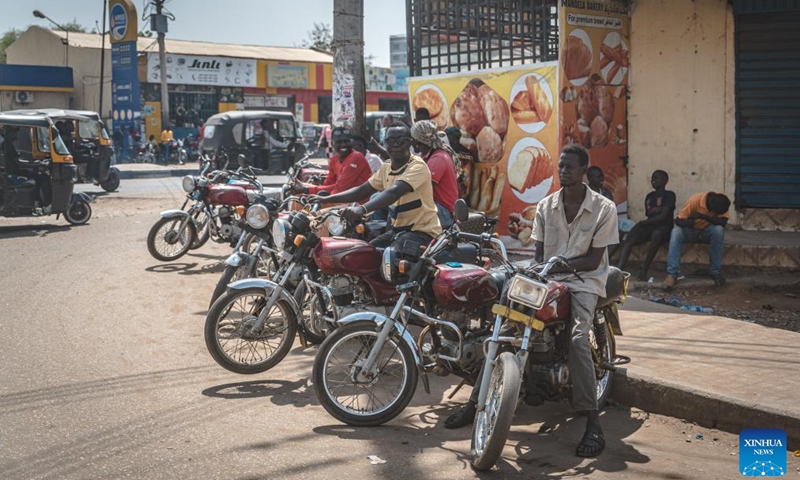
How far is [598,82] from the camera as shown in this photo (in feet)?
37.2

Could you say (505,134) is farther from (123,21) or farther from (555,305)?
(123,21)

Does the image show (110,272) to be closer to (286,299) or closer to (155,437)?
(286,299)

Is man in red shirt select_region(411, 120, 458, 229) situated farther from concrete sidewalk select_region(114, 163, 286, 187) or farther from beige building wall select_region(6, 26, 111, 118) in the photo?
beige building wall select_region(6, 26, 111, 118)

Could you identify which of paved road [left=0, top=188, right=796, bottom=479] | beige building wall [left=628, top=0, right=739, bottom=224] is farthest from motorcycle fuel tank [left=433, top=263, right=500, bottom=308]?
beige building wall [left=628, top=0, right=739, bottom=224]

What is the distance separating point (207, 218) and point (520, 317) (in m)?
7.77

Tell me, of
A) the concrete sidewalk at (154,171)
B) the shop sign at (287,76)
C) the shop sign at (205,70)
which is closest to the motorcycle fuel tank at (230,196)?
the concrete sidewalk at (154,171)

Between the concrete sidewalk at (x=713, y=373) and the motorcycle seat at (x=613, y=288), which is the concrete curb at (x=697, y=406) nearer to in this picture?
the concrete sidewalk at (x=713, y=373)

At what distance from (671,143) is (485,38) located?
2725 mm

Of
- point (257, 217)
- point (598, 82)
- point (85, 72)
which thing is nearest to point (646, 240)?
point (598, 82)

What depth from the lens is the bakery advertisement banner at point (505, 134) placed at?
11.1 meters

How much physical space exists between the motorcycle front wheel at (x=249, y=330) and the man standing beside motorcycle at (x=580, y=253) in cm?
157

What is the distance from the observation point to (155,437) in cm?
518

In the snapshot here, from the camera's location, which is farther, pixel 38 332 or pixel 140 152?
pixel 140 152

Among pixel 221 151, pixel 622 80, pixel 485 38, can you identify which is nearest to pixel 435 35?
pixel 485 38
